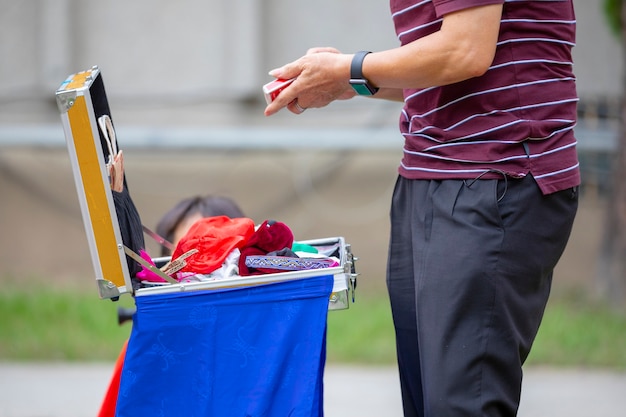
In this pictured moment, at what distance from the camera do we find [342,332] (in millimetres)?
5191

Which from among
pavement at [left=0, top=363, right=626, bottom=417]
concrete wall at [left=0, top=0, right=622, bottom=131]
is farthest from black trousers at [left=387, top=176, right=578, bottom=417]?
concrete wall at [left=0, top=0, right=622, bottom=131]

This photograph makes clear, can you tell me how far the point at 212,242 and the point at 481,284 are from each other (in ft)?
2.40

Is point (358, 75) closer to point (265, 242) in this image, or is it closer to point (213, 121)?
point (265, 242)

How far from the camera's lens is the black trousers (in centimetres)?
192

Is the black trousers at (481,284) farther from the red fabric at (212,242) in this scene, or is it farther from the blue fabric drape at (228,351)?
the red fabric at (212,242)

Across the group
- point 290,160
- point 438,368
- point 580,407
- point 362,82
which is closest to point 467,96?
point 362,82

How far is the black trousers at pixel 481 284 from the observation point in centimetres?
192

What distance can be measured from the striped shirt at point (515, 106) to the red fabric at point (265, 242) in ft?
1.45

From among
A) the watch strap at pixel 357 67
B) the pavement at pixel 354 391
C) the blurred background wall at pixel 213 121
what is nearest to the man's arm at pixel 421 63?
the watch strap at pixel 357 67

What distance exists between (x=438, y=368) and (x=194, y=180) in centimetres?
473

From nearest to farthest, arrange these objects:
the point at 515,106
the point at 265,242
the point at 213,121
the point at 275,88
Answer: the point at 515,106, the point at 275,88, the point at 265,242, the point at 213,121

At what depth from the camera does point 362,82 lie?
1.99 m

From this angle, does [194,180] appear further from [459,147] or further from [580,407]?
[459,147]

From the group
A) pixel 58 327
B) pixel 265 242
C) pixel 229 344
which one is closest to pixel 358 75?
pixel 265 242
